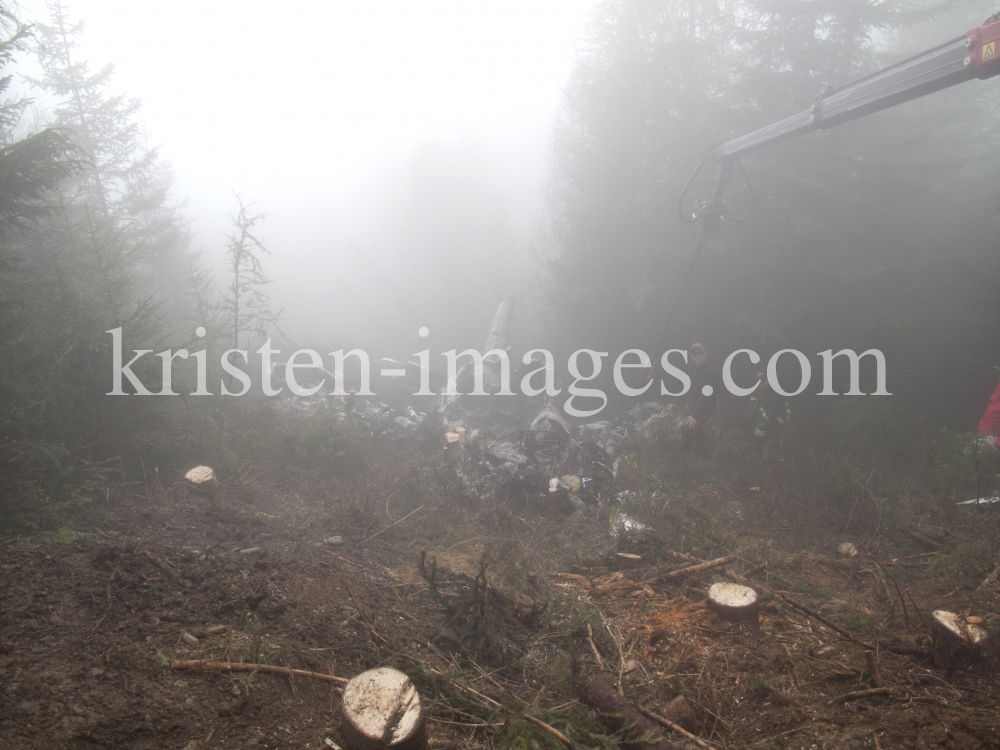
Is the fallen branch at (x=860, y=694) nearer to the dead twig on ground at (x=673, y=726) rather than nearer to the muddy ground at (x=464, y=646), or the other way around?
the muddy ground at (x=464, y=646)

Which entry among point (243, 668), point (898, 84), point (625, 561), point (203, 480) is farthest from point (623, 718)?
point (898, 84)

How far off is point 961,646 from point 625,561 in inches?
86.6

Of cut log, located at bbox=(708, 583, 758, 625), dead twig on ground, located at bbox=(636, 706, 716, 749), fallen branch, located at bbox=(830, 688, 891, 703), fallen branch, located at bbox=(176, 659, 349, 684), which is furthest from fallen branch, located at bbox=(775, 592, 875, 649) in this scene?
fallen branch, located at bbox=(176, 659, 349, 684)

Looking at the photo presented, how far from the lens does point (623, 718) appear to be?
2.48m

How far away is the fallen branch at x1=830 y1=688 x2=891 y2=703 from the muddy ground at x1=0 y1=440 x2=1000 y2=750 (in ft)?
0.08

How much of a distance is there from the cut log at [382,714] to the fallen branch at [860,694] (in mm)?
2196

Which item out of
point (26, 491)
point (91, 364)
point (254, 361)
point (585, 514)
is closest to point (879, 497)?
point (585, 514)

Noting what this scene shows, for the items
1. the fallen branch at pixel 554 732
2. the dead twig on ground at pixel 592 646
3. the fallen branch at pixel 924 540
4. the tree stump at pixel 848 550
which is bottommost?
the dead twig on ground at pixel 592 646

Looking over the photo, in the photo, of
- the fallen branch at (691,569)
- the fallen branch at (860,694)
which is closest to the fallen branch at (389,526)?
the fallen branch at (691,569)

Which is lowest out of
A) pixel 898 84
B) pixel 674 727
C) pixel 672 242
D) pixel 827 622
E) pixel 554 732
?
pixel 674 727

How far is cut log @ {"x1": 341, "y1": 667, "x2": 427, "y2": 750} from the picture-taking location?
1.93m

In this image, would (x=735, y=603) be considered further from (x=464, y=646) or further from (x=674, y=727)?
(x=464, y=646)

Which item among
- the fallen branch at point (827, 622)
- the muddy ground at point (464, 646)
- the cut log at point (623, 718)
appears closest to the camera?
the muddy ground at point (464, 646)

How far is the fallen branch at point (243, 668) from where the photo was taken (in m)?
2.47
